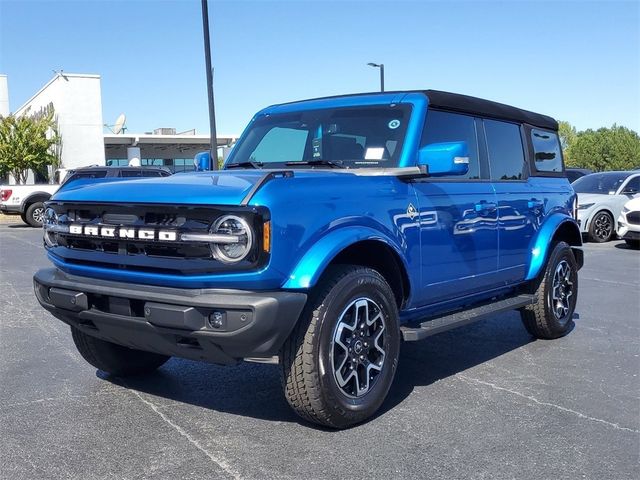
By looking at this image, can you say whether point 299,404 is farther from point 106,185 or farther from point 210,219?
point 106,185

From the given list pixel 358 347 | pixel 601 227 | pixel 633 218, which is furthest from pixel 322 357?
pixel 601 227

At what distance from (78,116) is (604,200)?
2601 cm

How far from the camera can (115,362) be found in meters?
4.57

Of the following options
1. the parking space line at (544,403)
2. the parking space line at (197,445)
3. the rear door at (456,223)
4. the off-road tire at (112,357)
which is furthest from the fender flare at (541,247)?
the parking space line at (197,445)

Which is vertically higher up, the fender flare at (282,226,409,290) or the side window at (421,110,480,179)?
the side window at (421,110,480,179)

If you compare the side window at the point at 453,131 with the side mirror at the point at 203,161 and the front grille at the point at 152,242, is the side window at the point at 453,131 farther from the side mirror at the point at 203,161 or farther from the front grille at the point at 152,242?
the side mirror at the point at 203,161

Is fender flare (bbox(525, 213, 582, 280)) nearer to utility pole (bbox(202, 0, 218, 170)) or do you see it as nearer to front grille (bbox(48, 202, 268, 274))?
front grille (bbox(48, 202, 268, 274))

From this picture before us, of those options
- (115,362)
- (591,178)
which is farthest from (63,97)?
(115,362)

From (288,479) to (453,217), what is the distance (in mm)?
2209

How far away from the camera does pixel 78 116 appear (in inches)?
1284

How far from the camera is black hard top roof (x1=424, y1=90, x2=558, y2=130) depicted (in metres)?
4.79

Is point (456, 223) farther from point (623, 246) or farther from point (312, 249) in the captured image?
point (623, 246)

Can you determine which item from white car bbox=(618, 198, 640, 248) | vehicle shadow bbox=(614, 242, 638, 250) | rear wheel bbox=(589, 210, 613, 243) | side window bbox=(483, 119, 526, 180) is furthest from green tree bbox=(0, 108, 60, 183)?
side window bbox=(483, 119, 526, 180)

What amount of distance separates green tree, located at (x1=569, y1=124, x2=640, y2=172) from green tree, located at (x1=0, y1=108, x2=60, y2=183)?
6316 cm
